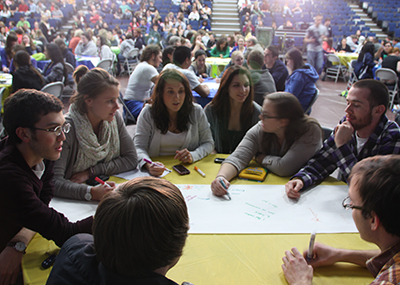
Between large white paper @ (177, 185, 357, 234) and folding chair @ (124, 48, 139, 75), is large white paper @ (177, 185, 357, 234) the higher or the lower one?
the higher one

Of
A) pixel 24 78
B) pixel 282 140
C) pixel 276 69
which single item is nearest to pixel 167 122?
pixel 282 140

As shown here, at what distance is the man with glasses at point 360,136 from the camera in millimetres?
1579

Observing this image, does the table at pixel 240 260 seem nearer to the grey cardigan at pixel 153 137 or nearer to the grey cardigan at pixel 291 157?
the grey cardigan at pixel 291 157

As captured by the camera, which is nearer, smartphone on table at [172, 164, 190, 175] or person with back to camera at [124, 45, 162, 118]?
smartphone on table at [172, 164, 190, 175]

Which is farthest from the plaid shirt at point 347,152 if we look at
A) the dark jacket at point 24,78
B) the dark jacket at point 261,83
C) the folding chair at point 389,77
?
the folding chair at point 389,77

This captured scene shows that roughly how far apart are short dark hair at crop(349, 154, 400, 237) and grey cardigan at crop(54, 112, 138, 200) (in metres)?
1.23

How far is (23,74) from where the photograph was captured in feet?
12.5

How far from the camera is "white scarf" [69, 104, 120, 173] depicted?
1.59m

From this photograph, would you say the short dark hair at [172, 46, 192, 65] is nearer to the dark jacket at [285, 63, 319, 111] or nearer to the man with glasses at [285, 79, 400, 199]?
the dark jacket at [285, 63, 319, 111]

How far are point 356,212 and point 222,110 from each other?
1.68 metres

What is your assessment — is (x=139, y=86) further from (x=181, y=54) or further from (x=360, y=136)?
(x=360, y=136)

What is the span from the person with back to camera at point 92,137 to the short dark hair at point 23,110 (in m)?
0.41

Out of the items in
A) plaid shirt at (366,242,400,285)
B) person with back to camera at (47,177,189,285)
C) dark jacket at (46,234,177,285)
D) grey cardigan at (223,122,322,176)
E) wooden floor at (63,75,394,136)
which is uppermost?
person with back to camera at (47,177,189,285)

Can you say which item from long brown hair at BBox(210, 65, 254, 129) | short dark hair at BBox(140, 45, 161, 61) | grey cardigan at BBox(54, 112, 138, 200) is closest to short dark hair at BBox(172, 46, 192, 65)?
short dark hair at BBox(140, 45, 161, 61)
